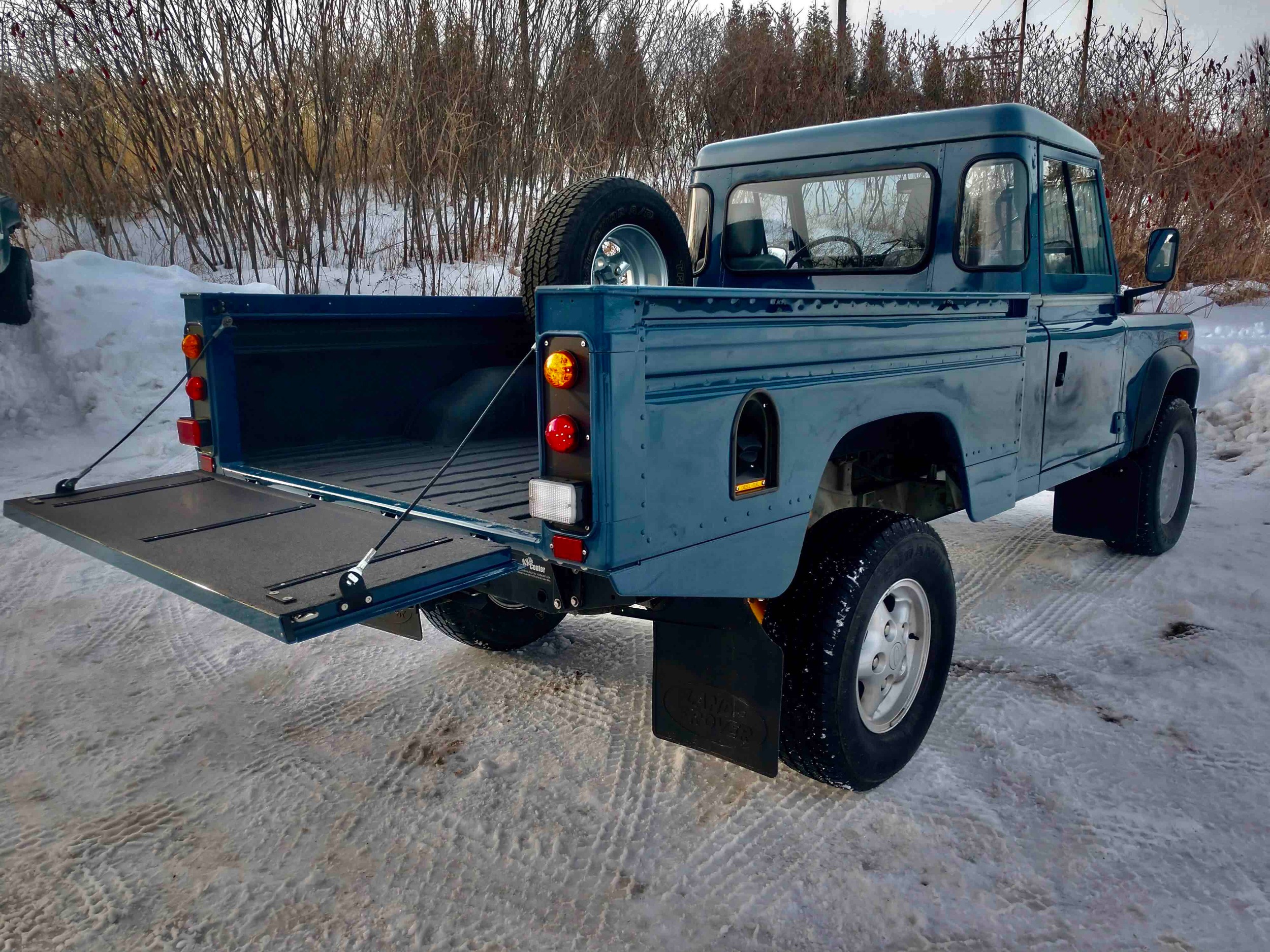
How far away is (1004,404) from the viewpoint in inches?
131

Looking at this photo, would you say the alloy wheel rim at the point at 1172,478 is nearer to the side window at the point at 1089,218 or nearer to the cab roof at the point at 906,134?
the side window at the point at 1089,218

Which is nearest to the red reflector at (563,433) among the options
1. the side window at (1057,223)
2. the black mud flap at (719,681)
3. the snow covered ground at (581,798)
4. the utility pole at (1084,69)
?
the black mud flap at (719,681)

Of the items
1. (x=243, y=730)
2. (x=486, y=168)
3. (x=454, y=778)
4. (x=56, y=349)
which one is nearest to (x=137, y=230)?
(x=56, y=349)

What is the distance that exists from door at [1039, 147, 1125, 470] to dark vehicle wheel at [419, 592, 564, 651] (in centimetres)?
215

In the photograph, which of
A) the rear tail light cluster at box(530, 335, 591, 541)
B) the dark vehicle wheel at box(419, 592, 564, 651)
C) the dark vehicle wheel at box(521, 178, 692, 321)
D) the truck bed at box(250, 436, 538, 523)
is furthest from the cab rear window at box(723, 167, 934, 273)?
the rear tail light cluster at box(530, 335, 591, 541)

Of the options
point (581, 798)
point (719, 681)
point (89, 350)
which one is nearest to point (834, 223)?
point (719, 681)

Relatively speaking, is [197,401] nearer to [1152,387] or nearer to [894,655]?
[894,655]

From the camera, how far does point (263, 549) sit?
7.39 ft

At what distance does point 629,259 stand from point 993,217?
1.47m

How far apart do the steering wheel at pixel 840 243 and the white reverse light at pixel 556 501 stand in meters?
2.46

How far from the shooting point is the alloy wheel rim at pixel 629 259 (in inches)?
146

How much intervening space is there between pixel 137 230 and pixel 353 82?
8.25 feet

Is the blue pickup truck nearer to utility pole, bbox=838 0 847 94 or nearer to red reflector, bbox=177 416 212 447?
red reflector, bbox=177 416 212 447

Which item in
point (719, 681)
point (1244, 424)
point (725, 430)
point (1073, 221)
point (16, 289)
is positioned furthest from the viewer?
point (1244, 424)
